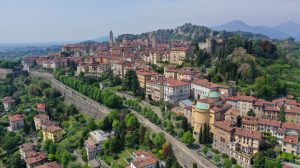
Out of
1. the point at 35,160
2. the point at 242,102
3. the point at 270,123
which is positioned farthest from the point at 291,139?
the point at 35,160

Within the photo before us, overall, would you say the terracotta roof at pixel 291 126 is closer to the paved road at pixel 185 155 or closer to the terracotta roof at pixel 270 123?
the terracotta roof at pixel 270 123

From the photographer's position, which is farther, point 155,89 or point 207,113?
point 155,89

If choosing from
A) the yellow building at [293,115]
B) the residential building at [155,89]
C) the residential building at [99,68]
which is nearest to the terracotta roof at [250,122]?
the yellow building at [293,115]

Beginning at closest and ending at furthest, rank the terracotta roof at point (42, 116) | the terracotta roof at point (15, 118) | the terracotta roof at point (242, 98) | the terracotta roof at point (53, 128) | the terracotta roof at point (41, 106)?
the terracotta roof at point (242, 98), the terracotta roof at point (53, 128), the terracotta roof at point (42, 116), the terracotta roof at point (15, 118), the terracotta roof at point (41, 106)

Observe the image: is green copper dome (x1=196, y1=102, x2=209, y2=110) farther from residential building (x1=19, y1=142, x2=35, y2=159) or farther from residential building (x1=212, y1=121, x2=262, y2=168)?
residential building (x1=19, y1=142, x2=35, y2=159)

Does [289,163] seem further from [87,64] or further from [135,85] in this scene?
[87,64]

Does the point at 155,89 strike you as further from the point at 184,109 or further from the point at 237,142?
the point at 237,142
